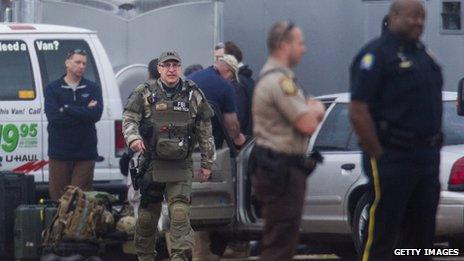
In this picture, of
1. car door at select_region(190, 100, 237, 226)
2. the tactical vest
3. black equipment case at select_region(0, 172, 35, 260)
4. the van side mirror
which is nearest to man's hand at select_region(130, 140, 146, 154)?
the tactical vest

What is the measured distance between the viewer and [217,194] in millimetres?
11977

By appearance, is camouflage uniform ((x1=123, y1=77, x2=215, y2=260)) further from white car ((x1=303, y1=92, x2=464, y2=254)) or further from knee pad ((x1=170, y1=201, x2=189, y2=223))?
white car ((x1=303, y1=92, x2=464, y2=254))

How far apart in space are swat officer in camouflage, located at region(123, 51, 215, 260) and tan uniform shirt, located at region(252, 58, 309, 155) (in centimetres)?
245

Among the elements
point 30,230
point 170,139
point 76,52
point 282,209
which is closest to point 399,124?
point 282,209

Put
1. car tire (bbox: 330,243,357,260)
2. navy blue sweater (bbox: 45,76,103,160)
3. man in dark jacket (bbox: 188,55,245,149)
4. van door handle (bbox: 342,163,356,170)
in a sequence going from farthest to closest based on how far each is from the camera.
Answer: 1. car tire (bbox: 330,243,357,260)
2. navy blue sweater (bbox: 45,76,103,160)
3. man in dark jacket (bbox: 188,55,245,149)
4. van door handle (bbox: 342,163,356,170)

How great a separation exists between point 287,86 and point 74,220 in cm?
400

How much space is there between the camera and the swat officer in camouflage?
431 inches

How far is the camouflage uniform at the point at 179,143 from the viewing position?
36.0 ft

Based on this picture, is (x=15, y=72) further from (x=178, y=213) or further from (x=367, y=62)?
(x=367, y=62)

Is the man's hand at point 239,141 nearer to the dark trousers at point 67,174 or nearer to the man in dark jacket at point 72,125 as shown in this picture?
the man in dark jacket at point 72,125

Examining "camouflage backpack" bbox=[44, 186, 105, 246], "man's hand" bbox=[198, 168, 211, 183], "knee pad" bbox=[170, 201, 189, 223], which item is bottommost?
"camouflage backpack" bbox=[44, 186, 105, 246]

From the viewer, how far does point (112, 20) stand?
1526 centimetres

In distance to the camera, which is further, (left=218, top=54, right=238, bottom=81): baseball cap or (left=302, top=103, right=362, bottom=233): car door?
(left=218, top=54, right=238, bottom=81): baseball cap

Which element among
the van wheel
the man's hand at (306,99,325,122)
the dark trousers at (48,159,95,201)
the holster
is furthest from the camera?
the dark trousers at (48,159,95,201)
